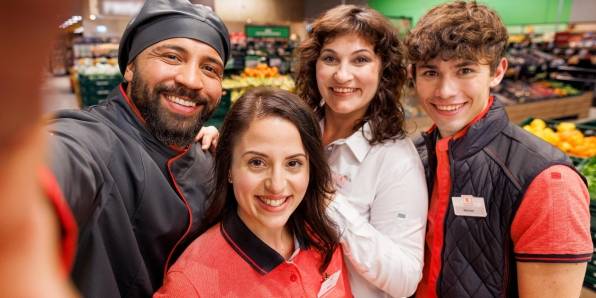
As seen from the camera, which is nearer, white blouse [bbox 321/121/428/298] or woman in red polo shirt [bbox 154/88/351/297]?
woman in red polo shirt [bbox 154/88/351/297]

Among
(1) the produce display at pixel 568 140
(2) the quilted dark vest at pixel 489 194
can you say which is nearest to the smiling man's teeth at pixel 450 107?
(2) the quilted dark vest at pixel 489 194

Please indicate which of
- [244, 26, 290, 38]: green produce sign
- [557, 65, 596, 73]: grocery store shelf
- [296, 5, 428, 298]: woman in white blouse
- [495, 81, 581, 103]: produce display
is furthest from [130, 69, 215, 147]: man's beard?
[557, 65, 596, 73]: grocery store shelf

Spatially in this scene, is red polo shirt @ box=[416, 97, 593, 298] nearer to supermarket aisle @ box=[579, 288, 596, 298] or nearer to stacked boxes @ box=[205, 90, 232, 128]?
supermarket aisle @ box=[579, 288, 596, 298]

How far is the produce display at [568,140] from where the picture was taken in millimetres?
3418

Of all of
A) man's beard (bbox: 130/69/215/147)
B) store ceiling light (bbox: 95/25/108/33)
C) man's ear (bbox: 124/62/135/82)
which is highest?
store ceiling light (bbox: 95/25/108/33)

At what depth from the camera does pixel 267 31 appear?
723cm

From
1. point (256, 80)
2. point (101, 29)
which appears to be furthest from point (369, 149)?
point (101, 29)

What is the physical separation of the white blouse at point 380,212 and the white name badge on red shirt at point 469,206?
0.12 m

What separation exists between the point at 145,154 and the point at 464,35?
1.28 meters

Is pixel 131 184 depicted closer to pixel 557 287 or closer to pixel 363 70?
pixel 363 70

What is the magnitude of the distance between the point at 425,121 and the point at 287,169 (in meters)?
4.43

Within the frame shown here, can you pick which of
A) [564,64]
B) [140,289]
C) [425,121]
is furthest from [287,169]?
[564,64]

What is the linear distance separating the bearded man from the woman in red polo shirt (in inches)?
6.8

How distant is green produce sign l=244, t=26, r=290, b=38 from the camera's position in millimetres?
6957
